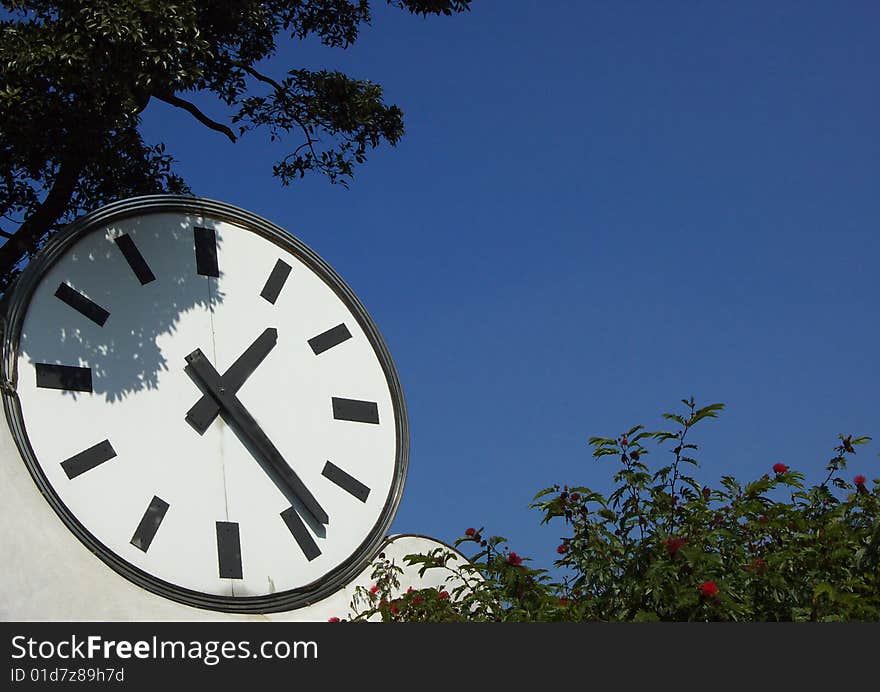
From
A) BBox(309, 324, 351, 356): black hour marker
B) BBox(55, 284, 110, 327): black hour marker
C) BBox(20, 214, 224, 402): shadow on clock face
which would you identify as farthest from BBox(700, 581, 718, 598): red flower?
BBox(55, 284, 110, 327): black hour marker

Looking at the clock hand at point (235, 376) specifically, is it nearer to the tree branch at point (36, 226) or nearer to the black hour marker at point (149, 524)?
the black hour marker at point (149, 524)

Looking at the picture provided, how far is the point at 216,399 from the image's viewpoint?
29.4 feet

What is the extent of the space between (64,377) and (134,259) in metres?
1.22

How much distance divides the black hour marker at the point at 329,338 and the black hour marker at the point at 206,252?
40.9 inches

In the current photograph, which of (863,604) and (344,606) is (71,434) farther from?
(863,604)

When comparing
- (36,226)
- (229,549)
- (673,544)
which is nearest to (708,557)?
(673,544)

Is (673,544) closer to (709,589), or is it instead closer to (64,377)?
(709,589)

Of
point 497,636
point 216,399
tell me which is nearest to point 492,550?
point 497,636

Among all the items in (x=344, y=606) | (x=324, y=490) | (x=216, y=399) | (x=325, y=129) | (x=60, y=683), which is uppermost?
(x=325, y=129)

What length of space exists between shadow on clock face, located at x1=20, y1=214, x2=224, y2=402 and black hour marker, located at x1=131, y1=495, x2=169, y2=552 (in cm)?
87

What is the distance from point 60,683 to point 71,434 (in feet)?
10.1

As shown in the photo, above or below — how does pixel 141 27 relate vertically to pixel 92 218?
above

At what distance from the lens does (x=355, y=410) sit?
9867 millimetres

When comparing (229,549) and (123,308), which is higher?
(123,308)
